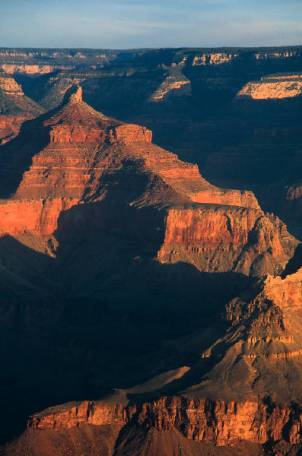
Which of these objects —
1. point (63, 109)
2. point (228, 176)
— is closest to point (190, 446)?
point (63, 109)

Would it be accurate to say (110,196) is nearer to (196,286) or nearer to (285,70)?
(196,286)

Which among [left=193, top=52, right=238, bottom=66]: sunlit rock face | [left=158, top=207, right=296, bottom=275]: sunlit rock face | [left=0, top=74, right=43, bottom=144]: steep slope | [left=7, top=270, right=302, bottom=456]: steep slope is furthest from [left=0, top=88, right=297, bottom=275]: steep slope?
[left=193, top=52, right=238, bottom=66]: sunlit rock face

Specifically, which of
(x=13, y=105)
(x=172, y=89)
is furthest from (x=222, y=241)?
(x=172, y=89)

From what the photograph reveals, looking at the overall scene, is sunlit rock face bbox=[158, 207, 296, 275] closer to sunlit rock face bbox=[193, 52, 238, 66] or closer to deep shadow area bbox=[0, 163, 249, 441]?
deep shadow area bbox=[0, 163, 249, 441]

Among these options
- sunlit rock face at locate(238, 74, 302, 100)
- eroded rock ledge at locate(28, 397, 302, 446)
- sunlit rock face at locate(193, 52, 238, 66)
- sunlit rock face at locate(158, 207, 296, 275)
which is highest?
sunlit rock face at locate(193, 52, 238, 66)

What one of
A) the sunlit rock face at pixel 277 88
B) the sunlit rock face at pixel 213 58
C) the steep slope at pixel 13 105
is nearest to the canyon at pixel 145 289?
the steep slope at pixel 13 105
